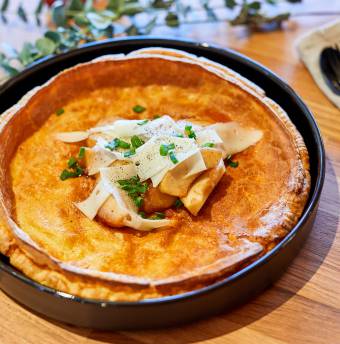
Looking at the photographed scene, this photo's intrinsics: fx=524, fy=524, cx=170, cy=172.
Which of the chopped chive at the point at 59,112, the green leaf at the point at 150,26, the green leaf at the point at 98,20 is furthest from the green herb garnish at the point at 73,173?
the green leaf at the point at 150,26

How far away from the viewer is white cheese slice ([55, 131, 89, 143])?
2.74m

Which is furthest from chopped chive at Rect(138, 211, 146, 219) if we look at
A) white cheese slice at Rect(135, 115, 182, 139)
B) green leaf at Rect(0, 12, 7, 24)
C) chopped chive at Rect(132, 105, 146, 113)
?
green leaf at Rect(0, 12, 7, 24)

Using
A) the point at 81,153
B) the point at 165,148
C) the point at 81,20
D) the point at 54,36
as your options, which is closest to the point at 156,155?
the point at 165,148

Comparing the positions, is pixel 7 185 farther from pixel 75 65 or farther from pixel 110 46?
pixel 110 46

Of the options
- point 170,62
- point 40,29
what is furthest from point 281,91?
point 40,29

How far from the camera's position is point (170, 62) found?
2.89m

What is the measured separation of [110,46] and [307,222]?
67.1 inches

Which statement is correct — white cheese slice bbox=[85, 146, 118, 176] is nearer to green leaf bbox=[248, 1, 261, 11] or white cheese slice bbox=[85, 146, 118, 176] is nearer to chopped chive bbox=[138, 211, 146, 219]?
chopped chive bbox=[138, 211, 146, 219]

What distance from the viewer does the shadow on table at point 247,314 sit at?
2.06 m

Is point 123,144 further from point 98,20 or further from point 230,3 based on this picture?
point 230,3

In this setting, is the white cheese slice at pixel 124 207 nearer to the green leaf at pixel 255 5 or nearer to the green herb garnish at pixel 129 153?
the green herb garnish at pixel 129 153

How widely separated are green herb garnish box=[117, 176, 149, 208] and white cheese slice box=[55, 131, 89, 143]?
46cm

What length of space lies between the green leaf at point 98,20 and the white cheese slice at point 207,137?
1364 mm

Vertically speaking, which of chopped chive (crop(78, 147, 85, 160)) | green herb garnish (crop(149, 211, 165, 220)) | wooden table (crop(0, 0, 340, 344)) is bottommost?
wooden table (crop(0, 0, 340, 344))
